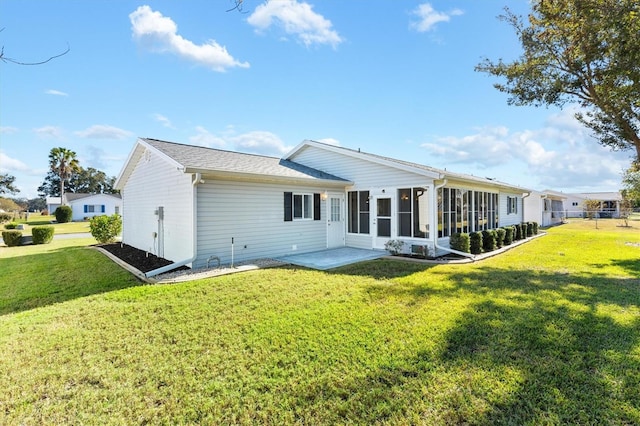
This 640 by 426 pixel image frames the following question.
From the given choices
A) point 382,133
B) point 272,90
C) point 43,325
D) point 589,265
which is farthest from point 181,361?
point 382,133

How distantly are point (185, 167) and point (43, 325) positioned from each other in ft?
14.0

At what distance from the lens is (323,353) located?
3.59 m

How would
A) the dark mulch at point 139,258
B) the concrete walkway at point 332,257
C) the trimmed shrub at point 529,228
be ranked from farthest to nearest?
the trimmed shrub at point 529,228 < the dark mulch at point 139,258 < the concrete walkway at point 332,257

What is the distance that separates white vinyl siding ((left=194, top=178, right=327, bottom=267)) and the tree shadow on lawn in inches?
196

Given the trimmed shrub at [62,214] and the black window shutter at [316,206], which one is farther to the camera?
the trimmed shrub at [62,214]

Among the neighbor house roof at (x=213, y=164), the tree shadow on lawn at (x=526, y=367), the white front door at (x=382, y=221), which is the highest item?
the neighbor house roof at (x=213, y=164)

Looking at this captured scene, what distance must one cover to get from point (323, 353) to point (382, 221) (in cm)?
806

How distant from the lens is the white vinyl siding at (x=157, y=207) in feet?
28.1

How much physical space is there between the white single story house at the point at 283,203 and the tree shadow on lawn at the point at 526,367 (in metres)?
A: 5.02

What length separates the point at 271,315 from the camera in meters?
4.80

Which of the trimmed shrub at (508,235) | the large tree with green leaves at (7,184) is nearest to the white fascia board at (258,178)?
the trimmed shrub at (508,235)

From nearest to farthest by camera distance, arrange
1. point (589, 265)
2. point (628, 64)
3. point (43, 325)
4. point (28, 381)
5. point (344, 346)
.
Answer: point (28, 381)
point (344, 346)
point (43, 325)
point (628, 64)
point (589, 265)

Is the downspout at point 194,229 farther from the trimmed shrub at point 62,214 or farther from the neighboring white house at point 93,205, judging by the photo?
the neighboring white house at point 93,205

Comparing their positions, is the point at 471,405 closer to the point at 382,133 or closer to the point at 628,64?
the point at 628,64
